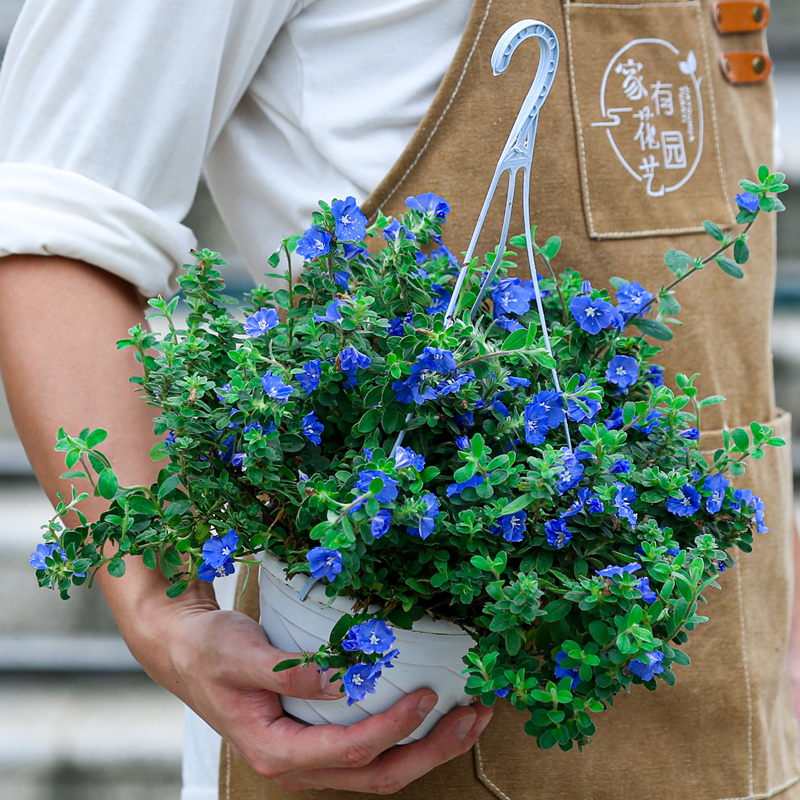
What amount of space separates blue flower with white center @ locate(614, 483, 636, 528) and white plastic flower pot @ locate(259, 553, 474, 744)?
5.8 inches

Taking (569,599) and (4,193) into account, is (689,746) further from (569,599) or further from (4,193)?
(4,193)

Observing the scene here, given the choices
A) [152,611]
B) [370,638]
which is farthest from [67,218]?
[370,638]

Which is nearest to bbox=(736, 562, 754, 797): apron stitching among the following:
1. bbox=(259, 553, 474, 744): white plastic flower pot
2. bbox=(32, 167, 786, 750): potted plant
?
bbox=(32, 167, 786, 750): potted plant

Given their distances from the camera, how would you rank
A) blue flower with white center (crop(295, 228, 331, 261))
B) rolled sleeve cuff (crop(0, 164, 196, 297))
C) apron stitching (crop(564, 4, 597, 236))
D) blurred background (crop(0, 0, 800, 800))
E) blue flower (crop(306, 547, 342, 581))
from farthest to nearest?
blurred background (crop(0, 0, 800, 800))
apron stitching (crop(564, 4, 597, 236))
rolled sleeve cuff (crop(0, 164, 196, 297))
blue flower with white center (crop(295, 228, 331, 261))
blue flower (crop(306, 547, 342, 581))

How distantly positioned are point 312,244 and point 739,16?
2.11ft

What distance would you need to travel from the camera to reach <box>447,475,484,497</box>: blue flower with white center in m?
0.51

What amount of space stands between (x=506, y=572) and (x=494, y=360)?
145 millimetres

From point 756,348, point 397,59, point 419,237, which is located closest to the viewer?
point 419,237

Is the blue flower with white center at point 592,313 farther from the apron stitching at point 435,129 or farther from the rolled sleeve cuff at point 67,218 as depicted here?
the rolled sleeve cuff at point 67,218

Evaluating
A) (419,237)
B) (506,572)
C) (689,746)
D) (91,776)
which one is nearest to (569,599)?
(506,572)

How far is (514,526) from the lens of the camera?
20.1 inches

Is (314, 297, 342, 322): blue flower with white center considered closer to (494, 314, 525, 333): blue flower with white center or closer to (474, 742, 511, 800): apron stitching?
(494, 314, 525, 333): blue flower with white center

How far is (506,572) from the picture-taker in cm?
54

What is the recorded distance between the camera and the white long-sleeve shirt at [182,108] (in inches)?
27.2
